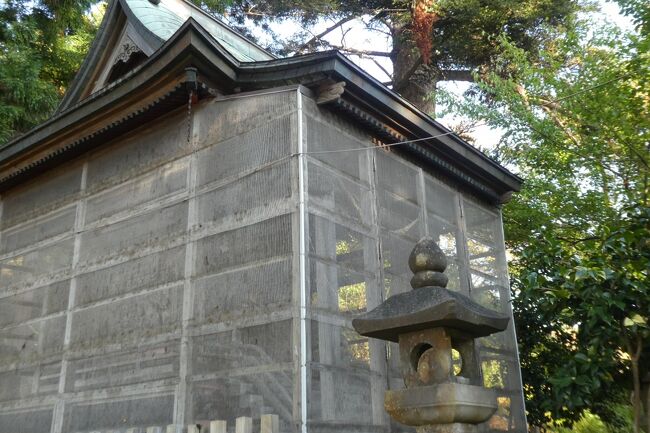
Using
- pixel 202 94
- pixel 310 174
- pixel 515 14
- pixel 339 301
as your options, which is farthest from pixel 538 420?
pixel 515 14

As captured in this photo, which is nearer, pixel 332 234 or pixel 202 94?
pixel 332 234

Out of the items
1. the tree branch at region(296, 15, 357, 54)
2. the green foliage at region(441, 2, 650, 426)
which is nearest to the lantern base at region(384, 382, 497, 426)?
the green foliage at region(441, 2, 650, 426)

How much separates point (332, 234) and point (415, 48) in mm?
10440

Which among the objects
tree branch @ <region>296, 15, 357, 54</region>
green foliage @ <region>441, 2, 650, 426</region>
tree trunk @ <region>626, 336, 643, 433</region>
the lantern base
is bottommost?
the lantern base

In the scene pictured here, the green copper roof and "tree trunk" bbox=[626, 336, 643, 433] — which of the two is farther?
the green copper roof

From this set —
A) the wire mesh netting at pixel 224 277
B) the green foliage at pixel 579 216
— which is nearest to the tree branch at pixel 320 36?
A: the green foliage at pixel 579 216

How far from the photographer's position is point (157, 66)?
6695mm

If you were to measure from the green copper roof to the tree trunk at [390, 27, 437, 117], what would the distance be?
604 centimetres

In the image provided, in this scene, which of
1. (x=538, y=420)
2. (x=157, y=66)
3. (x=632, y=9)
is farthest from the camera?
(x=632, y=9)

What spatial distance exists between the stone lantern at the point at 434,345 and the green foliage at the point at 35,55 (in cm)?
1255

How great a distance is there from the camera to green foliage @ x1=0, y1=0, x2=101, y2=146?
14070 mm

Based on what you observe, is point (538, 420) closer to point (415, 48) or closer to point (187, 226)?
point (187, 226)

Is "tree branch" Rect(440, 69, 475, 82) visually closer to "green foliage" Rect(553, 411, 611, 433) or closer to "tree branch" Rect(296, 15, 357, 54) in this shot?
"tree branch" Rect(296, 15, 357, 54)

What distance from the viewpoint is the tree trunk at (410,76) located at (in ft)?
50.9
